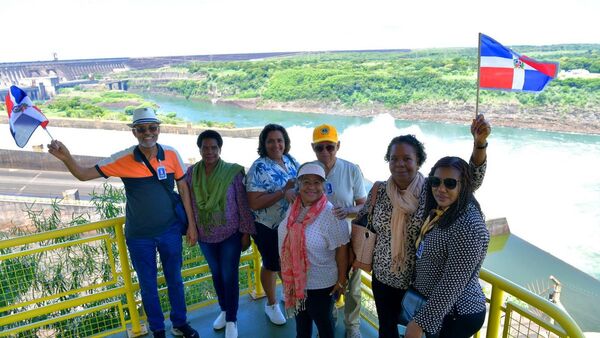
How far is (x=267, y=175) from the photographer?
2656 mm

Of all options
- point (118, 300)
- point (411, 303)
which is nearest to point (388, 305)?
point (411, 303)

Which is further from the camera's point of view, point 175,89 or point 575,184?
point 175,89

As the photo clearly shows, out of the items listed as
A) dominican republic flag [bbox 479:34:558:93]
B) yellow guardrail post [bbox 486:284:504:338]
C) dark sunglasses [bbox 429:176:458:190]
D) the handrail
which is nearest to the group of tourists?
dark sunglasses [bbox 429:176:458:190]

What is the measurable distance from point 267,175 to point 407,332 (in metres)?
1.32

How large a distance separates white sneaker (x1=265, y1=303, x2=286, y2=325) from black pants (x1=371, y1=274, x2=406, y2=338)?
3.56 feet

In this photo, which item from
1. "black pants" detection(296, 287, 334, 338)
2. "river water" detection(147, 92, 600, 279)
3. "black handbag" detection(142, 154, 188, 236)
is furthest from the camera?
"river water" detection(147, 92, 600, 279)

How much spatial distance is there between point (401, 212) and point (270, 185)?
3.19ft

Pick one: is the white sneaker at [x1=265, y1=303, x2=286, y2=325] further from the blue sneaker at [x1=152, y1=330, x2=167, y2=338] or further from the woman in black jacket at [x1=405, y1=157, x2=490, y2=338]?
the woman in black jacket at [x1=405, y1=157, x2=490, y2=338]

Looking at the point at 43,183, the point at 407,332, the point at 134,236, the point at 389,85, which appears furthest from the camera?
the point at 389,85

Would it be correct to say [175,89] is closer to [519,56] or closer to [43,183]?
[43,183]

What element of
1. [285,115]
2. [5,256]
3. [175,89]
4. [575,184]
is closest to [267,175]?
[5,256]

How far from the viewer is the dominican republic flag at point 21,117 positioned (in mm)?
2633

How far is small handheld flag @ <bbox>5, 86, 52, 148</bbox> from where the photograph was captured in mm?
2633

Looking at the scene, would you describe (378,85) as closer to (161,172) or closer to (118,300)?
(118,300)
